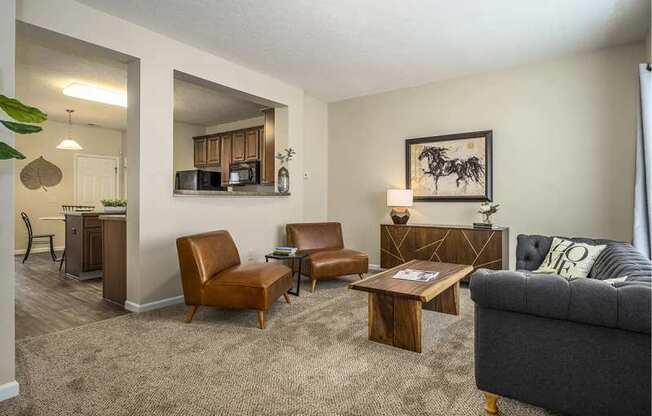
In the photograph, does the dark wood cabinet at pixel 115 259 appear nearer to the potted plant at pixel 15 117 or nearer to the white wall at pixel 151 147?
the white wall at pixel 151 147

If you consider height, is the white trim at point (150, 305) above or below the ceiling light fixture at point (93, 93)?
below

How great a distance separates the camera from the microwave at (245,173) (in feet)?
19.4

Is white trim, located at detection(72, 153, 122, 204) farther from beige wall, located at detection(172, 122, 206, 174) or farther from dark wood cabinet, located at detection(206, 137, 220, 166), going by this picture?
dark wood cabinet, located at detection(206, 137, 220, 166)

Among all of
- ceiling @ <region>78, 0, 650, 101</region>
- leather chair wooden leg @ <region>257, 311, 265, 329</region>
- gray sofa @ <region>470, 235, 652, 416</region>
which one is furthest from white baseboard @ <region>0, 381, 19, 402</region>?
ceiling @ <region>78, 0, 650, 101</region>

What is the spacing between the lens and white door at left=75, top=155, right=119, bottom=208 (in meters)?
7.32

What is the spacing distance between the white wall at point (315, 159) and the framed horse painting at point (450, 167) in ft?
4.61

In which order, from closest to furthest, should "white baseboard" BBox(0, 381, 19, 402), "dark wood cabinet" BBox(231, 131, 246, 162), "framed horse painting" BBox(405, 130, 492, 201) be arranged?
"white baseboard" BBox(0, 381, 19, 402)
"framed horse painting" BBox(405, 130, 492, 201)
"dark wood cabinet" BBox(231, 131, 246, 162)

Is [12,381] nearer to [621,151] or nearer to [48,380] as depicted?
[48,380]

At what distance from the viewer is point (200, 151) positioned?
7.10m

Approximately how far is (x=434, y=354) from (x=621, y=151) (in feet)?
9.81

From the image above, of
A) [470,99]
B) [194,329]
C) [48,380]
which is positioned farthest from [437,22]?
[48,380]

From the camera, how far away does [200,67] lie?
3.80m

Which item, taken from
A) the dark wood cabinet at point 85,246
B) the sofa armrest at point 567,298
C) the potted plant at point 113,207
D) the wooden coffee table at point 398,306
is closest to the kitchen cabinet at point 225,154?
the potted plant at point 113,207

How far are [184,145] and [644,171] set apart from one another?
7033 millimetres
